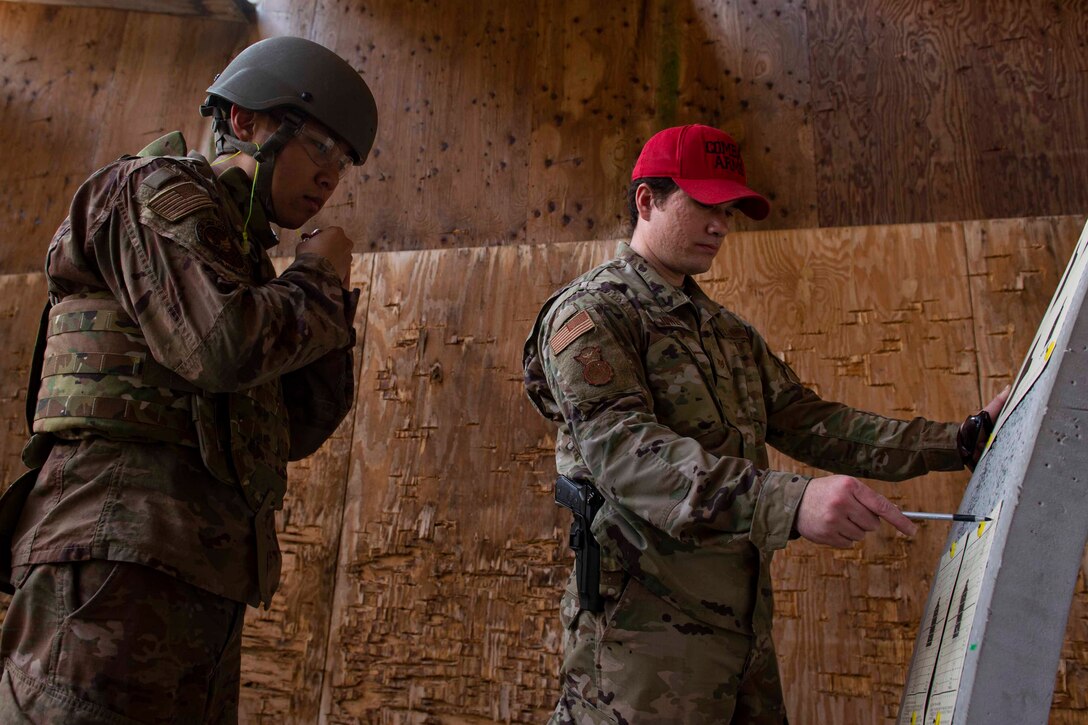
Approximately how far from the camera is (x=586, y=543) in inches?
56.9

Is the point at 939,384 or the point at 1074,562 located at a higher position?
the point at 939,384

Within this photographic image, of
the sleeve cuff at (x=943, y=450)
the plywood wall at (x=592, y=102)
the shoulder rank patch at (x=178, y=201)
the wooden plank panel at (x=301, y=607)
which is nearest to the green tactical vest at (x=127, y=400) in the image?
the shoulder rank patch at (x=178, y=201)

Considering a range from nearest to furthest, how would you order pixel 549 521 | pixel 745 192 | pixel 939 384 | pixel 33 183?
pixel 745 192 < pixel 939 384 < pixel 549 521 < pixel 33 183

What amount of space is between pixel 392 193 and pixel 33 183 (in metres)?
1.56

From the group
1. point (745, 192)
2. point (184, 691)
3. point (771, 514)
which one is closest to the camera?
point (771, 514)

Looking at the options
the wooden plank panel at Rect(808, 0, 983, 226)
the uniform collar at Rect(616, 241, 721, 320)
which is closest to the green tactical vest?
the uniform collar at Rect(616, 241, 721, 320)

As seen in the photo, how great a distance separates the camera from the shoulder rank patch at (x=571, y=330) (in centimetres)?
145

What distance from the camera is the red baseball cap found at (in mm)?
1671

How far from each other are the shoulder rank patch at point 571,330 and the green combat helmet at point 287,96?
59 cm

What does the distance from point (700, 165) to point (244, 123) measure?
88 cm

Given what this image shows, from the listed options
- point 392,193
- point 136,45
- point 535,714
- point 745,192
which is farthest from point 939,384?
point 136,45

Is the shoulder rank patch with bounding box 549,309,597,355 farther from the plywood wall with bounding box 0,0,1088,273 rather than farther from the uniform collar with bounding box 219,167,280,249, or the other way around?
the plywood wall with bounding box 0,0,1088,273

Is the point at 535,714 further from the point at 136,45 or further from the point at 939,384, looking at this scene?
the point at 136,45

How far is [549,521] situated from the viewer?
100 inches
